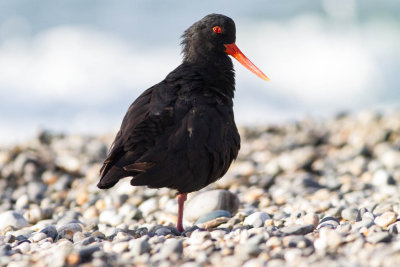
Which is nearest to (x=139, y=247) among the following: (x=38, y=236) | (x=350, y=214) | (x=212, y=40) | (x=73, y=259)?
(x=73, y=259)

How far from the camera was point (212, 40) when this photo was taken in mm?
5391

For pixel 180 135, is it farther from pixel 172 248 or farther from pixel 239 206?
pixel 239 206

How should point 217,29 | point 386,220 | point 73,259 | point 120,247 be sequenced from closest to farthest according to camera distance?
point 73,259 < point 120,247 < point 386,220 < point 217,29

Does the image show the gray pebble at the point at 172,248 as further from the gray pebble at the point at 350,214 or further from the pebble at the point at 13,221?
the pebble at the point at 13,221

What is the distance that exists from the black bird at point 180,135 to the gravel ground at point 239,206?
462 mm

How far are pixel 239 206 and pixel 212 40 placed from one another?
71.5 inches

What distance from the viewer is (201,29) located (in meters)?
5.44

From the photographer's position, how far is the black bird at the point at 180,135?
439 cm

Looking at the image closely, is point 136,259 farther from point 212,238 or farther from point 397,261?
point 397,261

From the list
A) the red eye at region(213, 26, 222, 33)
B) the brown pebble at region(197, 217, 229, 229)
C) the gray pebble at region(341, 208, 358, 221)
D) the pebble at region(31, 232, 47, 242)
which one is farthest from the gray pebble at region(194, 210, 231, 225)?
the red eye at region(213, 26, 222, 33)

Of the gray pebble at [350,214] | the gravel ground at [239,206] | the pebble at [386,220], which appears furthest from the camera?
the gray pebble at [350,214]

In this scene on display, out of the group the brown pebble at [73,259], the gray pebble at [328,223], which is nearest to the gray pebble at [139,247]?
the brown pebble at [73,259]

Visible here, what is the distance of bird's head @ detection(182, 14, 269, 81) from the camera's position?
5383 mm

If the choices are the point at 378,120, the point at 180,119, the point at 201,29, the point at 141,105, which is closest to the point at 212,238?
the point at 180,119
